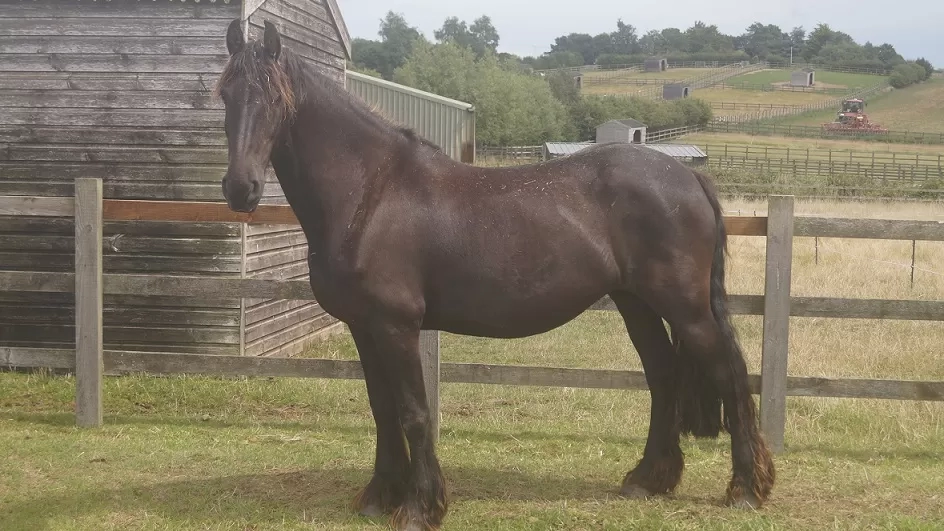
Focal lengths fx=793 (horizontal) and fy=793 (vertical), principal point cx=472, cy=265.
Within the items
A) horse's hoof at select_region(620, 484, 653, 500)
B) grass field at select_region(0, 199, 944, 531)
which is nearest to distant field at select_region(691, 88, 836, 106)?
grass field at select_region(0, 199, 944, 531)

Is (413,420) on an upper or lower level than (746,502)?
upper

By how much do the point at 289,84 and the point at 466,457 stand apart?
8.49 ft

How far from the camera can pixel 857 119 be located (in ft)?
235

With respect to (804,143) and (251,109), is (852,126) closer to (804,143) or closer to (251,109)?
(804,143)

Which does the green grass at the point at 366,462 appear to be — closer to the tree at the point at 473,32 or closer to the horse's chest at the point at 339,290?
the horse's chest at the point at 339,290

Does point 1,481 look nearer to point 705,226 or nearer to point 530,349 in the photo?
point 705,226

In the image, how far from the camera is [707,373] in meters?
4.12

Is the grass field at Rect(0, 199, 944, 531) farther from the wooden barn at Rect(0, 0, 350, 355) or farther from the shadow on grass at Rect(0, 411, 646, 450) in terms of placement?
the wooden barn at Rect(0, 0, 350, 355)

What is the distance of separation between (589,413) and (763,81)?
115 metres

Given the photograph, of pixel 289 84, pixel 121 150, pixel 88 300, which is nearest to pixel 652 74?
pixel 121 150

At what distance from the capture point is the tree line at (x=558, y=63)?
54719 mm

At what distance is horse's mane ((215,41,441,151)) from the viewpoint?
349cm

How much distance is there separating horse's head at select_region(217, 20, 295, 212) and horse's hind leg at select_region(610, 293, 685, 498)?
6.55ft

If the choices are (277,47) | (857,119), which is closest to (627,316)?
(277,47)
